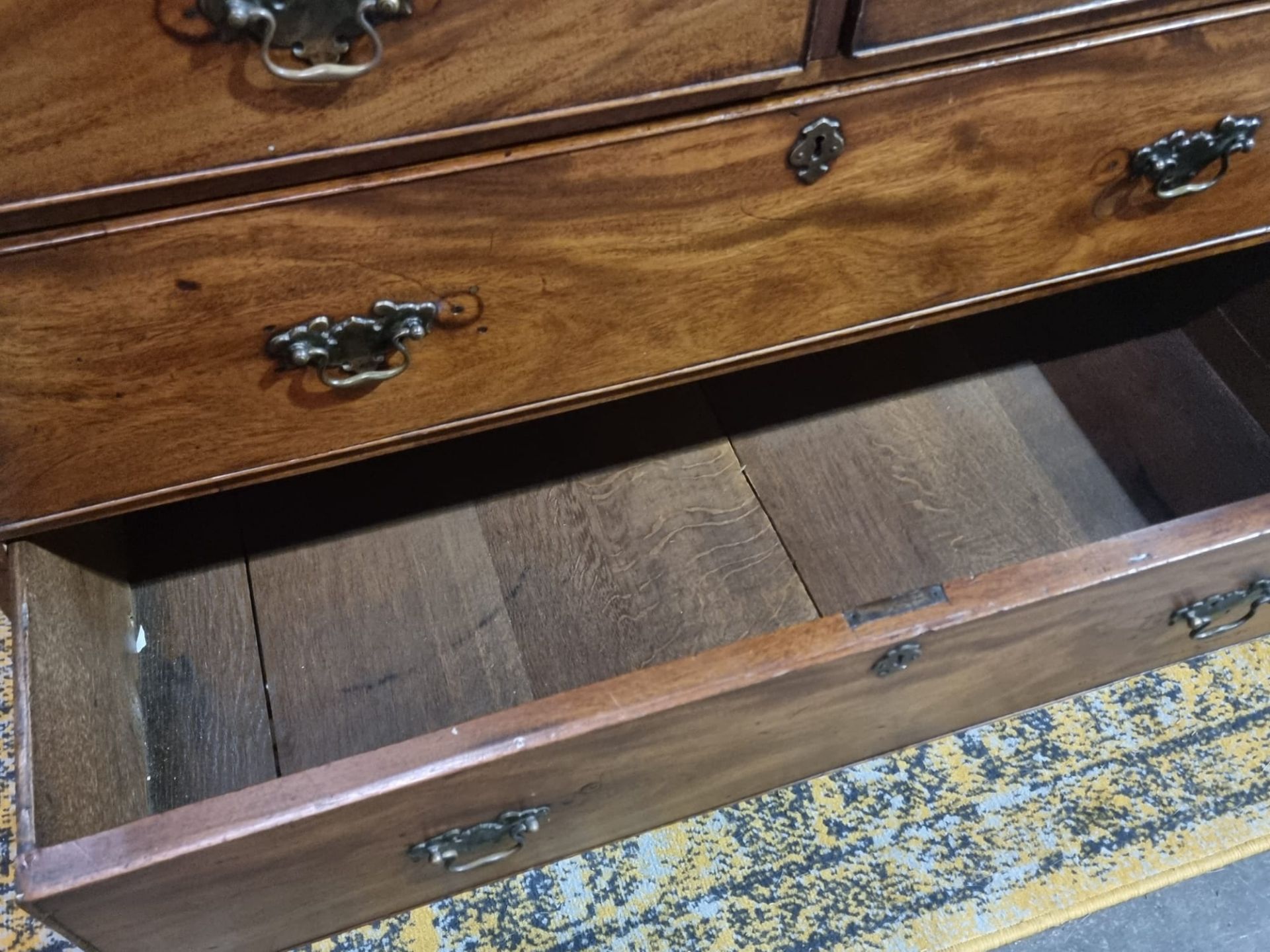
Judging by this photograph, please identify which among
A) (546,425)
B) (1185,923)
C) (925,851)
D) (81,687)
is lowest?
(1185,923)

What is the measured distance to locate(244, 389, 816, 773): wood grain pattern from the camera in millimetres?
869

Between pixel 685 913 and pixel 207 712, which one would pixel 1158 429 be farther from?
pixel 207 712

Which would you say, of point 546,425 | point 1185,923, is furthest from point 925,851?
point 546,425

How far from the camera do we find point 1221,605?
2.75 ft

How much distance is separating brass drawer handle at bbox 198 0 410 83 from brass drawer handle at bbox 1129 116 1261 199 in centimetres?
49

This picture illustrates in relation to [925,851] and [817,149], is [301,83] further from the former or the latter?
[925,851]

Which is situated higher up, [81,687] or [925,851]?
[81,687]

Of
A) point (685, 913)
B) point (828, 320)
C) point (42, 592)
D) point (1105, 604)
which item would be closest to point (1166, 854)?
point (1105, 604)

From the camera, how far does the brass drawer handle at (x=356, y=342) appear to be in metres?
0.61

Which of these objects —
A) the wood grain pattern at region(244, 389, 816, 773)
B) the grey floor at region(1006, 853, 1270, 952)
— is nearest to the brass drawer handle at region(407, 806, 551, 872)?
the wood grain pattern at region(244, 389, 816, 773)

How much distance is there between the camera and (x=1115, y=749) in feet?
3.10

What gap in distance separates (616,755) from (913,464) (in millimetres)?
447

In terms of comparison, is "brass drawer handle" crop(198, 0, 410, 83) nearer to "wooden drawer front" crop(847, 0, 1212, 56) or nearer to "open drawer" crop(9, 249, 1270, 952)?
"wooden drawer front" crop(847, 0, 1212, 56)

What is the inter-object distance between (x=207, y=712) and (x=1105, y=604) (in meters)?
0.65
